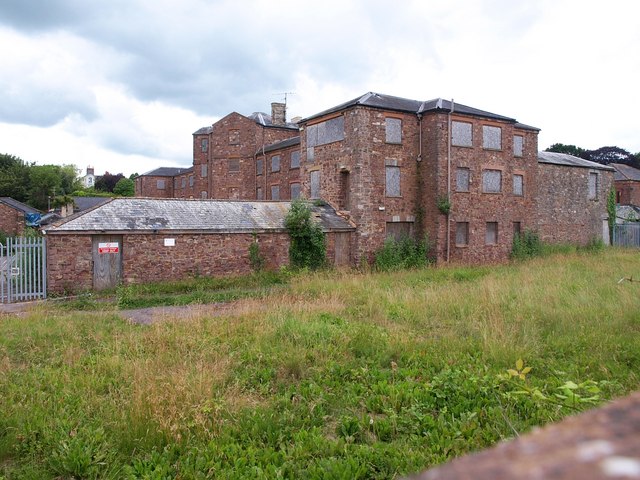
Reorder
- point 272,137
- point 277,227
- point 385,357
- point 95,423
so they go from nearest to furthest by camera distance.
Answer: point 95,423 < point 385,357 < point 277,227 < point 272,137

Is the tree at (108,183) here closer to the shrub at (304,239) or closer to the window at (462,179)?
the shrub at (304,239)

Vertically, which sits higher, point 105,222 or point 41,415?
point 105,222

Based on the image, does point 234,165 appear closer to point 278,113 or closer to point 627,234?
point 278,113

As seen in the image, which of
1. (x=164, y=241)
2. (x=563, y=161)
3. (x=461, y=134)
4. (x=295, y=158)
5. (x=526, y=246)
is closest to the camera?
(x=164, y=241)

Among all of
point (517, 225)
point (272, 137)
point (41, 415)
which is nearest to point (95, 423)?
point (41, 415)

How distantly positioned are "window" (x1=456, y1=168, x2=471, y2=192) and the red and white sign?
55.4 ft

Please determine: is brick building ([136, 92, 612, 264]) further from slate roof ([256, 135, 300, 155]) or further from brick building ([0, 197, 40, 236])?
brick building ([0, 197, 40, 236])

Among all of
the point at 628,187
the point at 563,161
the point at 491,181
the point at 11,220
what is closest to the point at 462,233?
the point at 491,181

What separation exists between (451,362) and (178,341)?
4759mm

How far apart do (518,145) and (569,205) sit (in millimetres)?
8170

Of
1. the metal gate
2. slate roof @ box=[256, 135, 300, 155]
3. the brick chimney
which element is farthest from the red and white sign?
the brick chimney

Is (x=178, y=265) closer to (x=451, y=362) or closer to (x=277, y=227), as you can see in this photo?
(x=277, y=227)

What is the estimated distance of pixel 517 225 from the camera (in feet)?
94.8

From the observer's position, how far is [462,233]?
26469 millimetres
